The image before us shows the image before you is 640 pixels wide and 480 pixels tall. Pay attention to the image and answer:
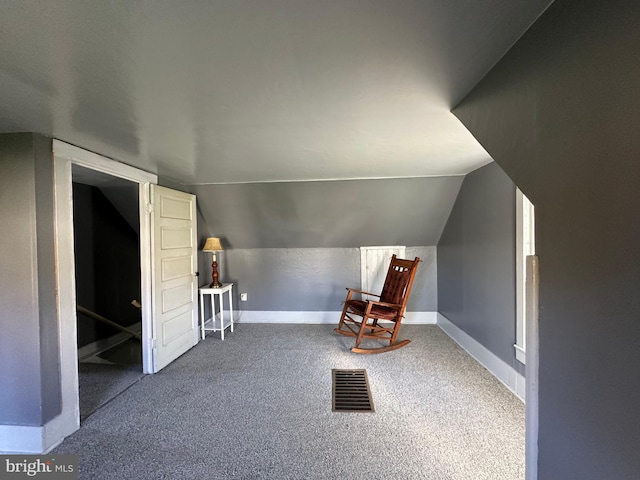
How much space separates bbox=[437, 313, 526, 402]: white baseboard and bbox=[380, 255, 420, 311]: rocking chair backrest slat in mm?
777

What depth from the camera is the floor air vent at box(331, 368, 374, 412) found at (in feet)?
6.46

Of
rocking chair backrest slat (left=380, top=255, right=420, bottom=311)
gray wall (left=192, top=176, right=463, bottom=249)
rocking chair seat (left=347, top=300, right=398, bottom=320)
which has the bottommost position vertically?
rocking chair seat (left=347, top=300, right=398, bottom=320)

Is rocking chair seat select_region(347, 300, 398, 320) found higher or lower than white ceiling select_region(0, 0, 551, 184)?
lower

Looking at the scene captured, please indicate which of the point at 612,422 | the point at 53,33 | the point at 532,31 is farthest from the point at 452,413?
the point at 53,33

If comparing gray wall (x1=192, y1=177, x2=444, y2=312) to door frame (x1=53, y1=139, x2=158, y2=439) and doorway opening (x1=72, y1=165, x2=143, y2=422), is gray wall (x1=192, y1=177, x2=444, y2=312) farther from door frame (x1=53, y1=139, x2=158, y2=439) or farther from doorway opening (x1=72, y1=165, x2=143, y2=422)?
door frame (x1=53, y1=139, x2=158, y2=439)

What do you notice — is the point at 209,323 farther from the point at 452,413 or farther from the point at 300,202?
the point at 452,413

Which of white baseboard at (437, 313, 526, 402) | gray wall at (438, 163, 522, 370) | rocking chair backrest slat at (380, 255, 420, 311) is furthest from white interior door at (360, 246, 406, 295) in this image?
white baseboard at (437, 313, 526, 402)

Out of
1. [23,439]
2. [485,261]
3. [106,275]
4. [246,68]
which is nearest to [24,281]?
[23,439]

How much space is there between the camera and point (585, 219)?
65 cm

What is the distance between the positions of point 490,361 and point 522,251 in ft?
3.62

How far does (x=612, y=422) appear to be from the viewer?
0.60 metres

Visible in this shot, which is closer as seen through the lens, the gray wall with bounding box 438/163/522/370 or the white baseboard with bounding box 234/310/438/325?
the gray wall with bounding box 438/163/522/370

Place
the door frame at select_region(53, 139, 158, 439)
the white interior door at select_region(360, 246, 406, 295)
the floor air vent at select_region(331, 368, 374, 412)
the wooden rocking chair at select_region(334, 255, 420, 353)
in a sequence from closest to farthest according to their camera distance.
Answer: the door frame at select_region(53, 139, 158, 439)
the floor air vent at select_region(331, 368, 374, 412)
the wooden rocking chair at select_region(334, 255, 420, 353)
the white interior door at select_region(360, 246, 406, 295)

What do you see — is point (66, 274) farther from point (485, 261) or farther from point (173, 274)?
point (485, 261)
